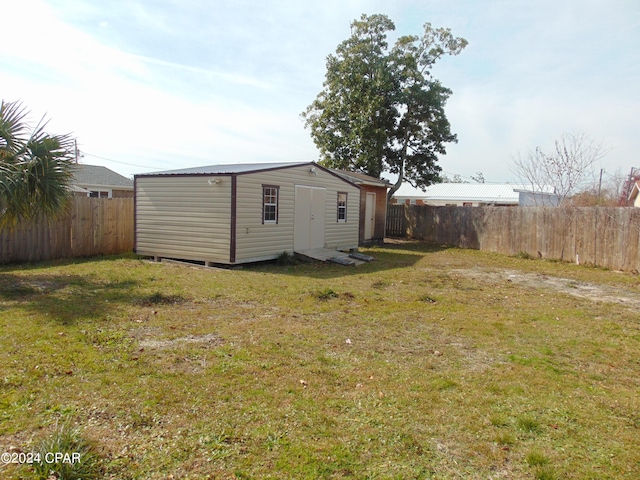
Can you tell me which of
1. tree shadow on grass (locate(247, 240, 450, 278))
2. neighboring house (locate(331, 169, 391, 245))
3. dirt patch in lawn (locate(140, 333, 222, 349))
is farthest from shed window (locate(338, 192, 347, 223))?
dirt patch in lawn (locate(140, 333, 222, 349))

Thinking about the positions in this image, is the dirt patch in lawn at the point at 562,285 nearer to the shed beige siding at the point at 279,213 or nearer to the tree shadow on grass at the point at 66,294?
the shed beige siding at the point at 279,213

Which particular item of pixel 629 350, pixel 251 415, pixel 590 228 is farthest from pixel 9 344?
pixel 590 228

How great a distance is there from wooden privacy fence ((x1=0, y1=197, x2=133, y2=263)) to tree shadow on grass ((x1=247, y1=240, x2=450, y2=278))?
190 inches

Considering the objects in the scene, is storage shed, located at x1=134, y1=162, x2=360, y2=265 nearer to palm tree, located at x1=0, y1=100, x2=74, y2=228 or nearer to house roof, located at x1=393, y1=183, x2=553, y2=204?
palm tree, located at x1=0, y1=100, x2=74, y2=228

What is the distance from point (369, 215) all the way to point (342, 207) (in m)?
4.89

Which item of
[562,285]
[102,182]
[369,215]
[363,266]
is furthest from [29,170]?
[102,182]

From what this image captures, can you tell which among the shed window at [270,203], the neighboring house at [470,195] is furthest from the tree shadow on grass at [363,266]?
the neighboring house at [470,195]

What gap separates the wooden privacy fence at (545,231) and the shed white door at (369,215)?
8.14 feet

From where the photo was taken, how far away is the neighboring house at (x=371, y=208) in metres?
19.3

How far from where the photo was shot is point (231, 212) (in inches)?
435

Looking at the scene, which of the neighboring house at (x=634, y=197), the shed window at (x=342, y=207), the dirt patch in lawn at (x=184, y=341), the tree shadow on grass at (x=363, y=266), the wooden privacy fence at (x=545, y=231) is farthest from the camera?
the neighboring house at (x=634, y=197)

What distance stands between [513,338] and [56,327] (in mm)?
5869

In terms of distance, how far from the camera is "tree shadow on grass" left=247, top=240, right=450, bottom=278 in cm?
1122

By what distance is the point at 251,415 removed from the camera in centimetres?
349
